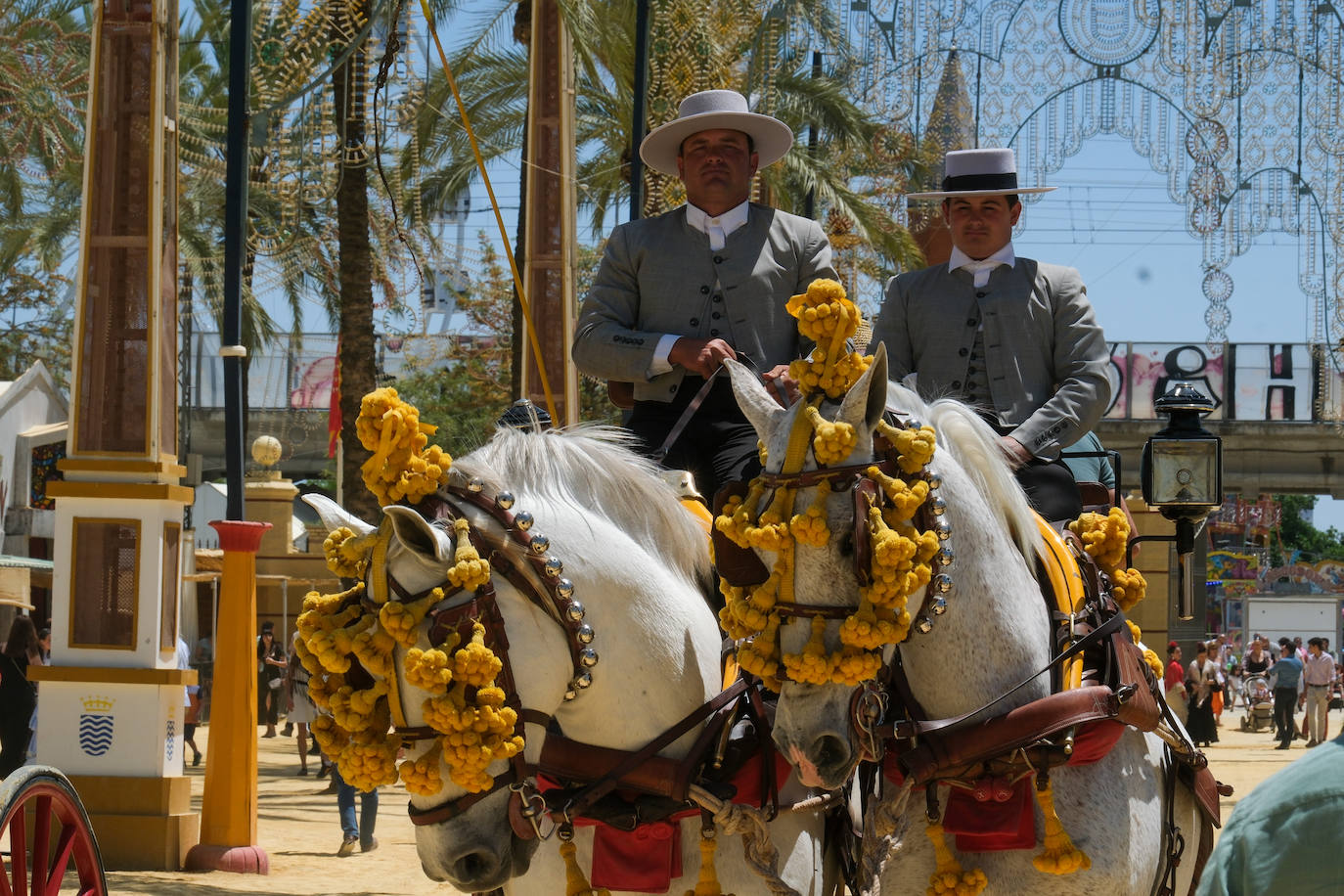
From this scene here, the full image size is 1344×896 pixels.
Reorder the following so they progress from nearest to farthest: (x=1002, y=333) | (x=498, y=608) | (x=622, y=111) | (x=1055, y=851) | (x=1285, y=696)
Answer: (x=498, y=608) → (x=1055, y=851) → (x=1002, y=333) → (x=622, y=111) → (x=1285, y=696)

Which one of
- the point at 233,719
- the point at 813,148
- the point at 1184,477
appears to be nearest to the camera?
the point at 1184,477

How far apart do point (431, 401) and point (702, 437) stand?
32385 mm

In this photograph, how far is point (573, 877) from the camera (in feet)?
13.7

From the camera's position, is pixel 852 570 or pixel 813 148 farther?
pixel 813 148

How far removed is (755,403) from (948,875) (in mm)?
1328

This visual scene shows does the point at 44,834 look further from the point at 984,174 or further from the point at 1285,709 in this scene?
the point at 1285,709

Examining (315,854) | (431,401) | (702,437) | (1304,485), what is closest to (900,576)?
(702,437)

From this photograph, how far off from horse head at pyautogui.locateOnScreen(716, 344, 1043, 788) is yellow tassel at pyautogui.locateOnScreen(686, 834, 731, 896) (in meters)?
0.47

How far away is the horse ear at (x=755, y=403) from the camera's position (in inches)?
159

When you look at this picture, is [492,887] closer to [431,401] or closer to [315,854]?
[315,854]

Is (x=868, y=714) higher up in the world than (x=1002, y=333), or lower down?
lower down

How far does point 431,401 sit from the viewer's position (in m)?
37.0

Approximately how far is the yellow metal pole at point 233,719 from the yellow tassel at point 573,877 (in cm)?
742

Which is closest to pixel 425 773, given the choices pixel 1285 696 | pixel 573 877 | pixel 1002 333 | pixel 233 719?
pixel 573 877
